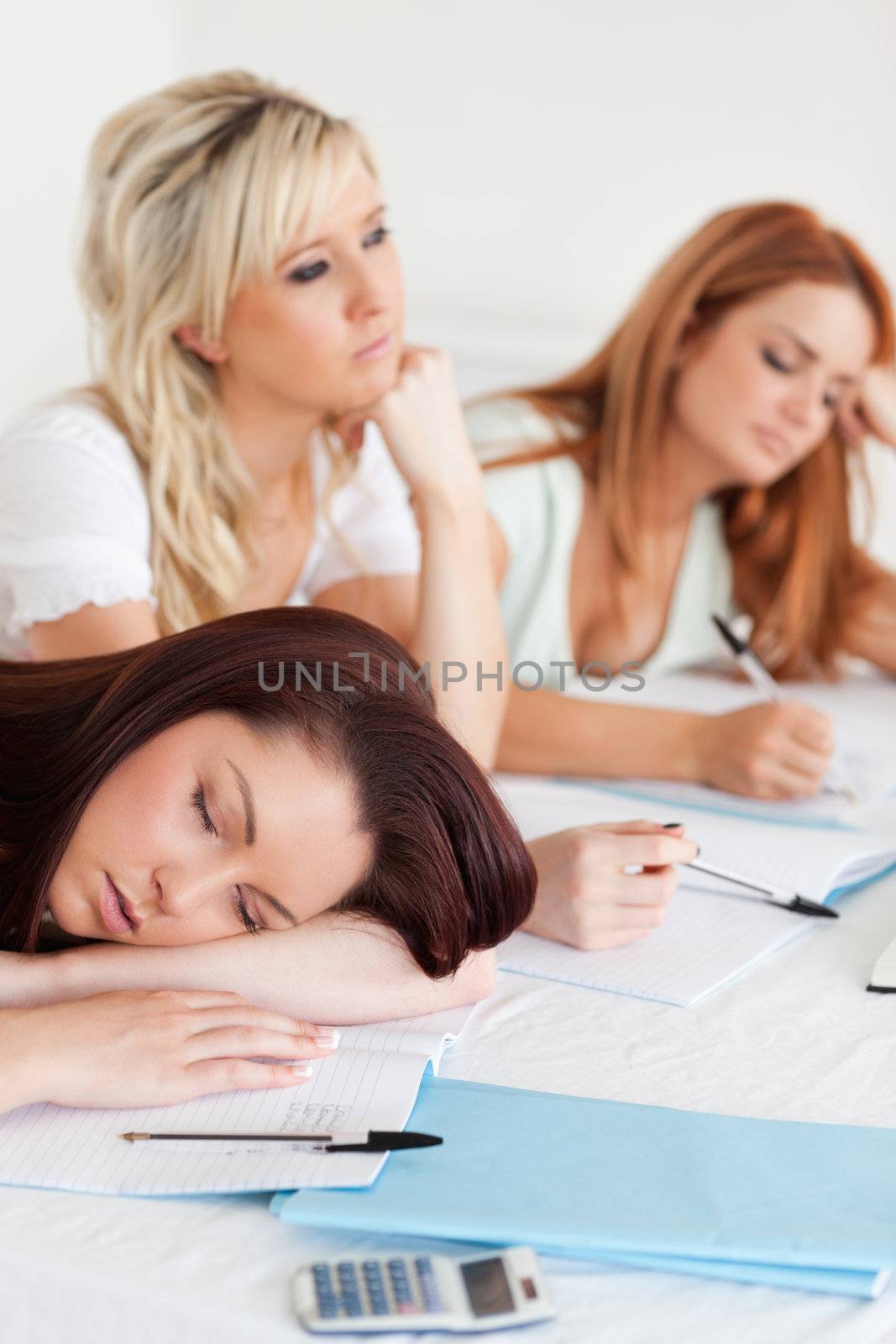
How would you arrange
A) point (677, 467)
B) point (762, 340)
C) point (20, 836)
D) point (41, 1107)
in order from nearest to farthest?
point (41, 1107) < point (20, 836) < point (762, 340) < point (677, 467)

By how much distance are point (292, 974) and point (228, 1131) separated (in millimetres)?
166

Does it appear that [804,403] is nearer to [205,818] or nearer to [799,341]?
[799,341]

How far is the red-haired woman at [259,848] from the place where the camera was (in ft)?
2.84

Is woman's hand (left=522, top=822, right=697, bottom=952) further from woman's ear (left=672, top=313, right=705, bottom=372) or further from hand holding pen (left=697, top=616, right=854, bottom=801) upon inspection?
woman's ear (left=672, top=313, right=705, bottom=372)

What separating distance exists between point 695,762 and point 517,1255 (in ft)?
2.90

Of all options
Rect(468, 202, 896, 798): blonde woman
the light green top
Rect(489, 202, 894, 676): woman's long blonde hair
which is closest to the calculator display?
Rect(468, 202, 896, 798): blonde woman

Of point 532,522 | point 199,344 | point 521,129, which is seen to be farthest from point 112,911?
point 521,129

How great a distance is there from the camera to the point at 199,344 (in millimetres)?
1442

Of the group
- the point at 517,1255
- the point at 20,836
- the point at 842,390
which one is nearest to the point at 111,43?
the point at 842,390

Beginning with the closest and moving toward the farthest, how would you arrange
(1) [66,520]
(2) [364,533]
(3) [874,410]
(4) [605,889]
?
(4) [605,889] < (1) [66,520] < (2) [364,533] < (3) [874,410]

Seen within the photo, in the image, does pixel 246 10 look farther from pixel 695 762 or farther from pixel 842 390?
pixel 695 762

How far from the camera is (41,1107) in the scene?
769 mm

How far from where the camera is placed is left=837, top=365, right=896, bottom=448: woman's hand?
2066 millimetres

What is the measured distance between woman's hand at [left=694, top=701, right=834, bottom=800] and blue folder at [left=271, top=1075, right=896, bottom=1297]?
0.65 m
